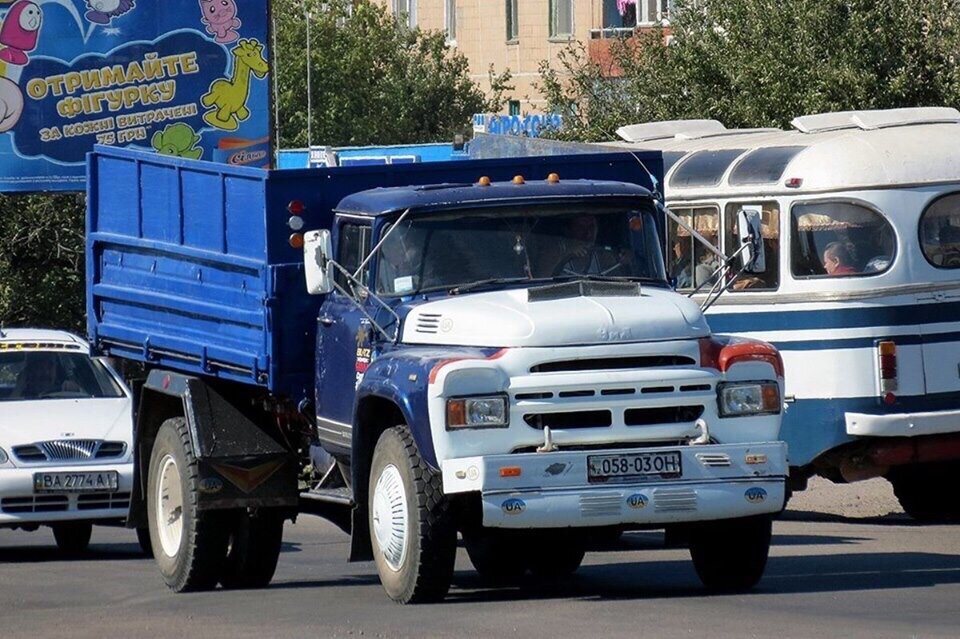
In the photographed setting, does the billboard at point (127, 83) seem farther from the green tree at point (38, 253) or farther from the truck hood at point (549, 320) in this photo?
the truck hood at point (549, 320)

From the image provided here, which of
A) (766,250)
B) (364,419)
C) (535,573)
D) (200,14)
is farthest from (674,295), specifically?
(200,14)

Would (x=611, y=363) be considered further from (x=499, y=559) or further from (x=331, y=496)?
(x=499, y=559)

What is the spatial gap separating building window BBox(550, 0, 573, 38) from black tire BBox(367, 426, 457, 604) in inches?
1594

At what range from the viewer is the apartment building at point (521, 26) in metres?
49.2

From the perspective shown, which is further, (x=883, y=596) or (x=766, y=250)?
(x=766, y=250)

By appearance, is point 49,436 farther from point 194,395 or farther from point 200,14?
point 200,14

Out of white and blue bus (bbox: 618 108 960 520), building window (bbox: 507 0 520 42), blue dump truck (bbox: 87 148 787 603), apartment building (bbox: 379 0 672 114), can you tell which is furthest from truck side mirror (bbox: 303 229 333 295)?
building window (bbox: 507 0 520 42)

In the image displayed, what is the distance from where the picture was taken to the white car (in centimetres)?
1518

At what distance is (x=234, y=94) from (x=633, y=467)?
17082mm

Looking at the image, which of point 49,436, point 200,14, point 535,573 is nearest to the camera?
point 535,573

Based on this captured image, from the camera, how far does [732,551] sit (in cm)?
1098

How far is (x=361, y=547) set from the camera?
35.6 ft

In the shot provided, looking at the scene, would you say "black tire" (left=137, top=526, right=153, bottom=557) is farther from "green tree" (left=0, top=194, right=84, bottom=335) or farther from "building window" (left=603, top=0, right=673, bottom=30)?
"building window" (left=603, top=0, right=673, bottom=30)

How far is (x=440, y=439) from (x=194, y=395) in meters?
2.95
